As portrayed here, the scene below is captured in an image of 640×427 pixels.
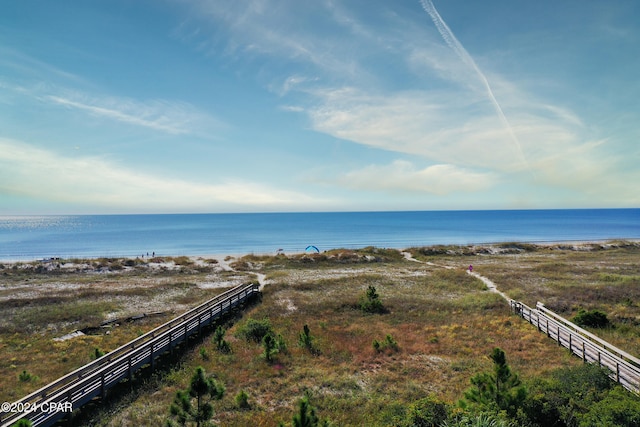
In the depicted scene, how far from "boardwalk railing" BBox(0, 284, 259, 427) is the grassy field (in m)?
1.13

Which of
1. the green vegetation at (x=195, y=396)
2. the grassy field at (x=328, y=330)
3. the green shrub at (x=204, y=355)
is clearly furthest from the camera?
the green shrub at (x=204, y=355)

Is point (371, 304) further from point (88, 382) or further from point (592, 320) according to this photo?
point (88, 382)

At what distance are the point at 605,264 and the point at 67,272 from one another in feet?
284

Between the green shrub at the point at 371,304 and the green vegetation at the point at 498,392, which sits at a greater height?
the green vegetation at the point at 498,392

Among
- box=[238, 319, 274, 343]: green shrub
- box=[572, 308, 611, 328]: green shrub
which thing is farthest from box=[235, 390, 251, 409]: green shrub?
box=[572, 308, 611, 328]: green shrub

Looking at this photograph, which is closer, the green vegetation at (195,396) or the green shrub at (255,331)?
the green vegetation at (195,396)

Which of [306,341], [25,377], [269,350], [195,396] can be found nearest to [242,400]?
[195,396]

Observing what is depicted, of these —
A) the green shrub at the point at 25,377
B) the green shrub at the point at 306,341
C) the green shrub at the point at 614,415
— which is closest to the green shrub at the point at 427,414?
the green shrub at the point at 614,415

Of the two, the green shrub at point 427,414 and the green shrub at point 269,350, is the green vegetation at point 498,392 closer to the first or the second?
the green shrub at point 427,414

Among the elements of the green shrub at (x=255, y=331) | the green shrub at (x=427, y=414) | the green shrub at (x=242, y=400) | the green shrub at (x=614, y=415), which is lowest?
the green shrub at (x=255, y=331)

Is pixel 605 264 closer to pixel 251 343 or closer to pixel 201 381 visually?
pixel 251 343

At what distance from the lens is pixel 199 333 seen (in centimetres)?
2381

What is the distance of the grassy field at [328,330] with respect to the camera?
14.5 meters

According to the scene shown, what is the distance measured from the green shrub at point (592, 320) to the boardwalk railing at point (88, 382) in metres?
27.9
